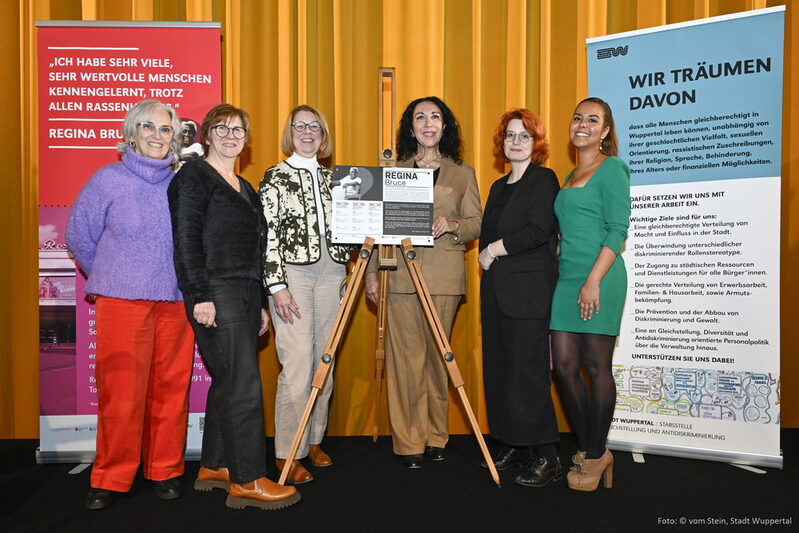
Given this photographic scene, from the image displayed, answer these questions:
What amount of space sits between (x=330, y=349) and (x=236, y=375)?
1.49 feet

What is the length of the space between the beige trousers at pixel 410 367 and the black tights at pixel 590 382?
64cm

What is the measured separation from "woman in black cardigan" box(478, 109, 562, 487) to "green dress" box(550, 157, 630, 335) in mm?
90

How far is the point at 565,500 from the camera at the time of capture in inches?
100

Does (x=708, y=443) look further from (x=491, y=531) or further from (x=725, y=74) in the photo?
(x=725, y=74)

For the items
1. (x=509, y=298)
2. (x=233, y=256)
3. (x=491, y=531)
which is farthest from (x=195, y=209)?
(x=491, y=531)

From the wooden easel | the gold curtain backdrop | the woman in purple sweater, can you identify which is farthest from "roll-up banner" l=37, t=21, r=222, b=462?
the wooden easel

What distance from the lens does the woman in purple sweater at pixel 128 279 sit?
2.48 m

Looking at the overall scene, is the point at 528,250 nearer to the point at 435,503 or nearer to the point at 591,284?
the point at 591,284

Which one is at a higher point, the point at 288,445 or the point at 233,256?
the point at 233,256

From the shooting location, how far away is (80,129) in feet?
10.5

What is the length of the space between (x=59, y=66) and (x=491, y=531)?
11.0ft

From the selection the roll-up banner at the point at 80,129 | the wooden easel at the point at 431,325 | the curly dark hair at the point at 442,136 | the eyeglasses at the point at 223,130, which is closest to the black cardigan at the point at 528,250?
the wooden easel at the point at 431,325

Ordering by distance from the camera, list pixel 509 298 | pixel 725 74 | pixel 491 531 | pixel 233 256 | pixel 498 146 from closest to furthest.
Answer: pixel 491 531 → pixel 233 256 → pixel 509 298 → pixel 498 146 → pixel 725 74

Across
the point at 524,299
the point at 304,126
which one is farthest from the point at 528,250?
the point at 304,126
